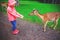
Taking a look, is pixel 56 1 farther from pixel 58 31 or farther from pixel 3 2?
pixel 3 2

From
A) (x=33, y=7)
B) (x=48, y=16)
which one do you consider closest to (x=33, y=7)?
(x=33, y=7)

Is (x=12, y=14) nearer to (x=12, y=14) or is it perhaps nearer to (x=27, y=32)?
(x=12, y=14)

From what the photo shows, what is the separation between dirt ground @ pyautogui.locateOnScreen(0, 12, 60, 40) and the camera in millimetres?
1782

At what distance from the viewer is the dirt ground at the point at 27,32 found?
1.78 m

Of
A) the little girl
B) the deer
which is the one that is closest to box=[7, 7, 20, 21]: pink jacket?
the little girl

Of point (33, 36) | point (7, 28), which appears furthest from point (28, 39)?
point (7, 28)

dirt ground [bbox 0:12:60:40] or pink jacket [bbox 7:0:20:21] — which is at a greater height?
pink jacket [bbox 7:0:20:21]

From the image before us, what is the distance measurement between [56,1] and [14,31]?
36 centimetres

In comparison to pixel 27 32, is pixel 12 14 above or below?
above

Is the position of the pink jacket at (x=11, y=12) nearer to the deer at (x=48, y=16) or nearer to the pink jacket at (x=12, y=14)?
the pink jacket at (x=12, y=14)

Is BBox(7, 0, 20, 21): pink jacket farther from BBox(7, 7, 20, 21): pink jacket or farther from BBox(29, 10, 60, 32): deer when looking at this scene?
BBox(29, 10, 60, 32): deer

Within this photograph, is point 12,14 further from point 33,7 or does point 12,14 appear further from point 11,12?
point 33,7

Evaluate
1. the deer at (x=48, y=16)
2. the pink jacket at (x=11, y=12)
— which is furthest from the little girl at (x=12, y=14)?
the deer at (x=48, y=16)

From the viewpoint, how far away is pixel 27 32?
179cm
